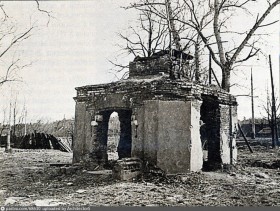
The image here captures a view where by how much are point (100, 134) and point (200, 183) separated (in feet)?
15.3

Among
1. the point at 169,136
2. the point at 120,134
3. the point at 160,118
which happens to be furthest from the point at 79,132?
the point at 169,136

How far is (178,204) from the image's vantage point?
7.91m

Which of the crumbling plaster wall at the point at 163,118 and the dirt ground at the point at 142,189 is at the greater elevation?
the crumbling plaster wall at the point at 163,118

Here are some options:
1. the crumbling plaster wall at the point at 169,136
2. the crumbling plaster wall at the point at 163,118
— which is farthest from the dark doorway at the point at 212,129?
the crumbling plaster wall at the point at 169,136

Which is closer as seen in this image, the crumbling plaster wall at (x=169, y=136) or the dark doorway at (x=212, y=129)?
the crumbling plaster wall at (x=169, y=136)

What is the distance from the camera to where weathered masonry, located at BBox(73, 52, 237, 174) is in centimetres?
1121

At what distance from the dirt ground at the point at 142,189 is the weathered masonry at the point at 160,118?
2.75 ft

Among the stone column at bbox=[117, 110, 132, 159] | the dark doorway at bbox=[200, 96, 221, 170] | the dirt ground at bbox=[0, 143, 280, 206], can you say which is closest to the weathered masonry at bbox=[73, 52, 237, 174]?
the dark doorway at bbox=[200, 96, 221, 170]

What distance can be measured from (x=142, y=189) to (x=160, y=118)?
9.10 feet

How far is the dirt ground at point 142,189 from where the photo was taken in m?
8.21

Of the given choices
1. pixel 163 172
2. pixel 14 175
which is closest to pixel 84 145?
pixel 14 175

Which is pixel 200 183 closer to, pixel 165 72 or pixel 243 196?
pixel 243 196

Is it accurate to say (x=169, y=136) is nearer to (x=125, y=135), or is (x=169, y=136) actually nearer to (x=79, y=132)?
(x=79, y=132)

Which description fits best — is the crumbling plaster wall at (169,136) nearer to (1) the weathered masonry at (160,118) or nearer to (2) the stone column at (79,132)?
(1) the weathered masonry at (160,118)
